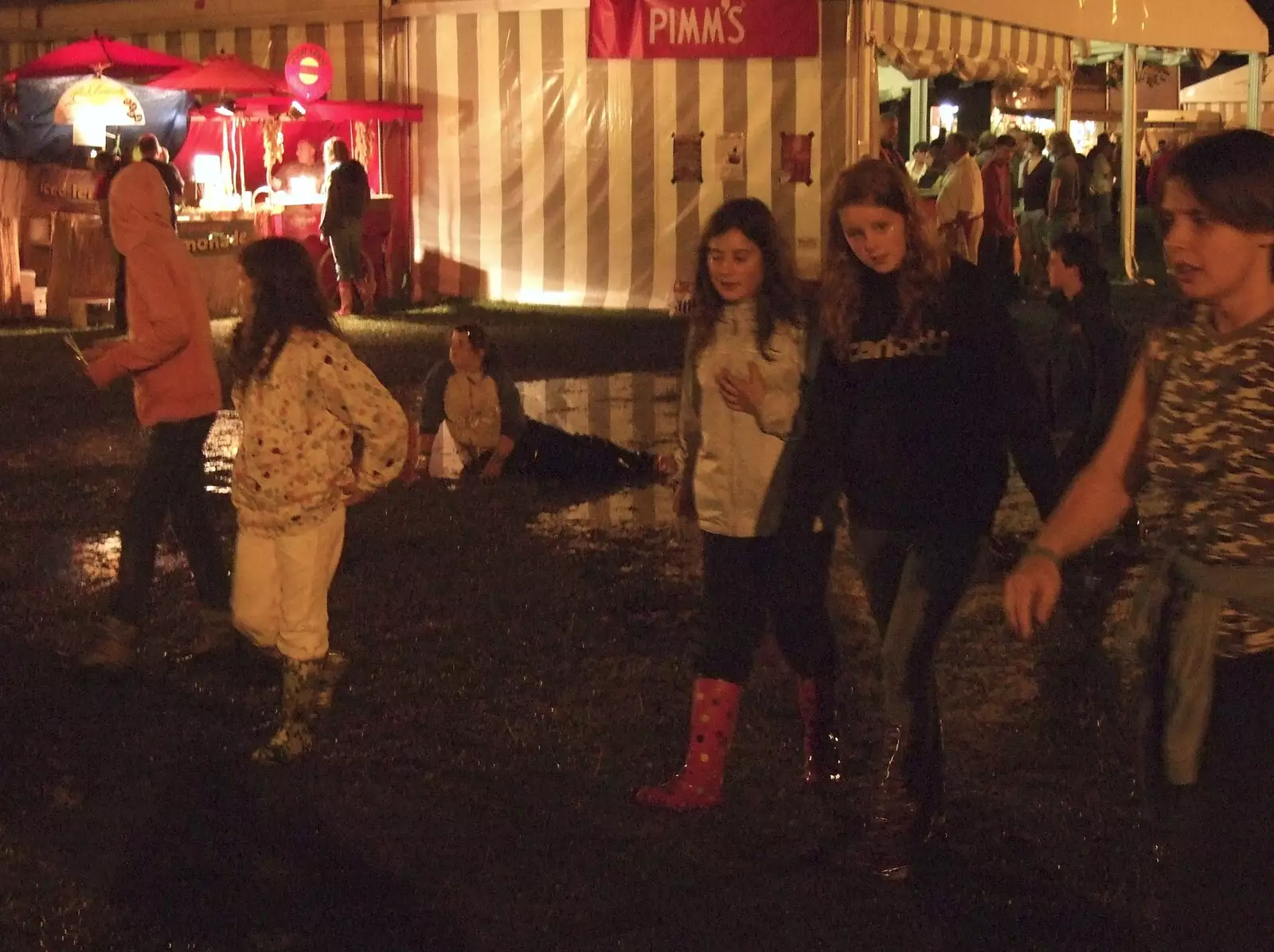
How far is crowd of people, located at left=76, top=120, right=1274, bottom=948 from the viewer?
2887 millimetres

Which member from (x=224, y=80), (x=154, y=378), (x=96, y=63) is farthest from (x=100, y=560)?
(x=96, y=63)

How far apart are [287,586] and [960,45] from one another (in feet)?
49.8

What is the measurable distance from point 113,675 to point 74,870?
5.60 ft

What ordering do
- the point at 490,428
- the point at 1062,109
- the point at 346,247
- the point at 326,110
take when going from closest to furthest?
1. the point at 490,428
2. the point at 346,247
3. the point at 326,110
4. the point at 1062,109

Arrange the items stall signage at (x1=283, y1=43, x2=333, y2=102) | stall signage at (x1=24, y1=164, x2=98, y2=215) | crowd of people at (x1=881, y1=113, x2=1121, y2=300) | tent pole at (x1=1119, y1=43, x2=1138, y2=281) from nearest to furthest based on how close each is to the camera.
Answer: crowd of people at (x1=881, y1=113, x2=1121, y2=300) < stall signage at (x1=24, y1=164, x2=98, y2=215) < stall signage at (x1=283, y1=43, x2=333, y2=102) < tent pole at (x1=1119, y1=43, x2=1138, y2=281)

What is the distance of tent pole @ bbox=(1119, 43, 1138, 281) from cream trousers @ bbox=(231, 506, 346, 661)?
64.3 ft

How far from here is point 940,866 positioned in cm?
438

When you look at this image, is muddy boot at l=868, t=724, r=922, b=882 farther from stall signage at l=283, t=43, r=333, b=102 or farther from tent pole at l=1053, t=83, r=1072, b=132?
tent pole at l=1053, t=83, r=1072, b=132

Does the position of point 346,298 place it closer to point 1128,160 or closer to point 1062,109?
point 1062,109

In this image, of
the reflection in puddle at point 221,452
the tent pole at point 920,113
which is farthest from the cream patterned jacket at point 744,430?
the tent pole at point 920,113

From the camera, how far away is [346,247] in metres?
18.3

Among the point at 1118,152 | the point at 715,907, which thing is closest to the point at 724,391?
the point at 715,907

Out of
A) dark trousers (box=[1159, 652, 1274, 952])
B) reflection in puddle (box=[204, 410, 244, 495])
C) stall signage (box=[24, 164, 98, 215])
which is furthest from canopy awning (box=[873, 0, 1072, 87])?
dark trousers (box=[1159, 652, 1274, 952])

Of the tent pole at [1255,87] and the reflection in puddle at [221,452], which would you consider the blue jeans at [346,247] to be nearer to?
the reflection in puddle at [221,452]
